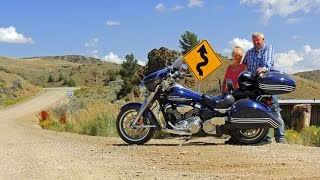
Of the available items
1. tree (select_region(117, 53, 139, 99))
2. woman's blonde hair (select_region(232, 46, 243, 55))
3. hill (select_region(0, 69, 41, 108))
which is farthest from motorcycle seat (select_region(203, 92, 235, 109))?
hill (select_region(0, 69, 41, 108))

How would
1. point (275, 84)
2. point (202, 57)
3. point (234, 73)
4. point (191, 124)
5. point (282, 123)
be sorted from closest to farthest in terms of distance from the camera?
point (275, 84), point (191, 124), point (282, 123), point (234, 73), point (202, 57)

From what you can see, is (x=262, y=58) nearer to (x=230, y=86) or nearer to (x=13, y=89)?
(x=230, y=86)

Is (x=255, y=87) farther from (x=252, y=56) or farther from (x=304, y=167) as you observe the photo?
(x=304, y=167)

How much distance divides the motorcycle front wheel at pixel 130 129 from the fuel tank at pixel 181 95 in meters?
0.77

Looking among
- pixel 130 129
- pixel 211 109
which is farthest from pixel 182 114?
pixel 130 129

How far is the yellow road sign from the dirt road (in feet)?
8.71

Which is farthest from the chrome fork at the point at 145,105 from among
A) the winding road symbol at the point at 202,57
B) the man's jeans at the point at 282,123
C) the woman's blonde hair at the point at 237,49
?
the winding road symbol at the point at 202,57

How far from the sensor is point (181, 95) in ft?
34.8

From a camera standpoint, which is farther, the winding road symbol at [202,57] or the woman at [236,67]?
the winding road symbol at [202,57]

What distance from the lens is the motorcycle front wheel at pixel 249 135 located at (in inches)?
416

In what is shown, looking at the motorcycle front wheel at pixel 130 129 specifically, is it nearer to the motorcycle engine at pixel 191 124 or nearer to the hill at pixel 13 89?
the motorcycle engine at pixel 191 124

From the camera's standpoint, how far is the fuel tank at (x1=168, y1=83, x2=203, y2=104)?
1060 cm

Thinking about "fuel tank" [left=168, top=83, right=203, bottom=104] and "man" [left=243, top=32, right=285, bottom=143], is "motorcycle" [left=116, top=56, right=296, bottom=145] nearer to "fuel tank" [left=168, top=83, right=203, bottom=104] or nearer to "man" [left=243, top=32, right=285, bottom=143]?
"fuel tank" [left=168, top=83, right=203, bottom=104]

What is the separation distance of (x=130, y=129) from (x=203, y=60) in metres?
3.41
